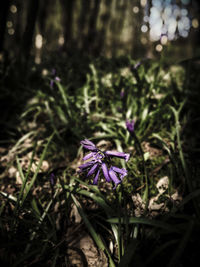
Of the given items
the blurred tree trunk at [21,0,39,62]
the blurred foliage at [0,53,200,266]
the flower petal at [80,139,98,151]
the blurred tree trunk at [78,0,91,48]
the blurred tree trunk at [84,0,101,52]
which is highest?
the blurred tree trunk at [78,0,91,48]

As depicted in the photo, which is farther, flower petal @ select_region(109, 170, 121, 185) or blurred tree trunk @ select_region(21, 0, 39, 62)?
blurred tree trunk @ select_region(21, 0, 39, 62)

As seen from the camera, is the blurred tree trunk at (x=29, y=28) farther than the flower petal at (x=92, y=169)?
Yes

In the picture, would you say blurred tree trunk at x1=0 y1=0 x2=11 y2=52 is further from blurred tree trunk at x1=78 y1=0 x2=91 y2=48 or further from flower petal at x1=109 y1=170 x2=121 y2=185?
blurred tree trunk at x1=78 y1=0 x2=91 y2=48

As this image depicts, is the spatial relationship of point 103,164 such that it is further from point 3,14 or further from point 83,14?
point 83,14

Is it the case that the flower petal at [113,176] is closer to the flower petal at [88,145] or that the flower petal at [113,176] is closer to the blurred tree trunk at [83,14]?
the flower petal at [88,145]

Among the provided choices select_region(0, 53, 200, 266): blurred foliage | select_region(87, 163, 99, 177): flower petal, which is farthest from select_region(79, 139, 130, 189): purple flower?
select_region(0, 53, 200, 266): blurred foliage

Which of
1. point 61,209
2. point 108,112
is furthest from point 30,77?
point 61,209

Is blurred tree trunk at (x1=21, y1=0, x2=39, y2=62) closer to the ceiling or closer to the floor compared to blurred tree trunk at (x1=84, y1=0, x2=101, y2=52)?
closer to the floor

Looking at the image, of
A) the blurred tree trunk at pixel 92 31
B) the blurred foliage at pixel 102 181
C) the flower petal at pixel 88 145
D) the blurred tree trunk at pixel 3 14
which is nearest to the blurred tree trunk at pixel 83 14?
the blurred tree trunk at pixel 92 31

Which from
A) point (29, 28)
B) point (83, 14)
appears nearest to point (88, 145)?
point (29, 28)
